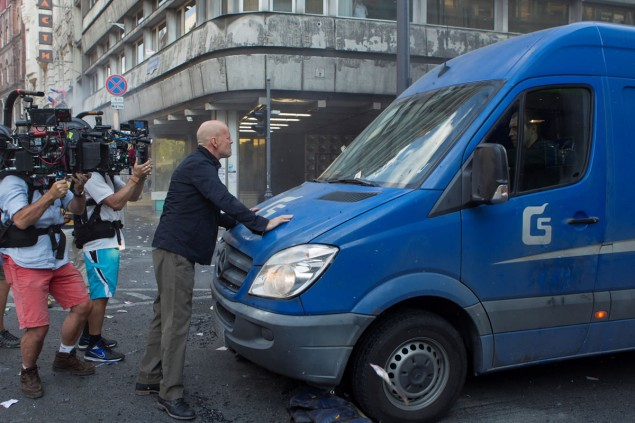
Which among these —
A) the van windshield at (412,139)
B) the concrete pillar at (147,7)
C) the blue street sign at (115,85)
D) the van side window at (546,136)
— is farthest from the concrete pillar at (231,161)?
the van side window at (546,136)

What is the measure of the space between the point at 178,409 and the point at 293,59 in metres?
15.6

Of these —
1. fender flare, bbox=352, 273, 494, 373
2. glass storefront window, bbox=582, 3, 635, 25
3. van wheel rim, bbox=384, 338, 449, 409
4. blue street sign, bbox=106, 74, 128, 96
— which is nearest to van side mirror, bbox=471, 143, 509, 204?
fender flare, bbox=352, 273, 494, 373

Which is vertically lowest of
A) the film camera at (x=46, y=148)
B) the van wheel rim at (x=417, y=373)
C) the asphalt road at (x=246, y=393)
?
the asphalt road at (x=246, y=393)

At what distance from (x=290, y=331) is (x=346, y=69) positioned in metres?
16.1

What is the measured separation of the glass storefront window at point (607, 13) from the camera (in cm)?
2197

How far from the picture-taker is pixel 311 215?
364 cm

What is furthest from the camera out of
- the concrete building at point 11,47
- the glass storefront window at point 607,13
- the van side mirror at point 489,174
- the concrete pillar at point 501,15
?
the concrete building at point 11,47

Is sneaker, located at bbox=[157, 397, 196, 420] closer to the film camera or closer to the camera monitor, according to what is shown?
the film camera

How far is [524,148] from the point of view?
3.78 meters

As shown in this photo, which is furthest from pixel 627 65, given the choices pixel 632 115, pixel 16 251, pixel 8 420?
pixel 8 420

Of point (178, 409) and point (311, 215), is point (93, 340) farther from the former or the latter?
point (311, 215)

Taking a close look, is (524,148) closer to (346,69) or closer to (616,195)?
(616,195)

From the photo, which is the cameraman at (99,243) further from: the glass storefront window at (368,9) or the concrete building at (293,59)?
the glass storefront window at (368,9)

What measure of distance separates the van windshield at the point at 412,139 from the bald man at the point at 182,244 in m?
0.77
